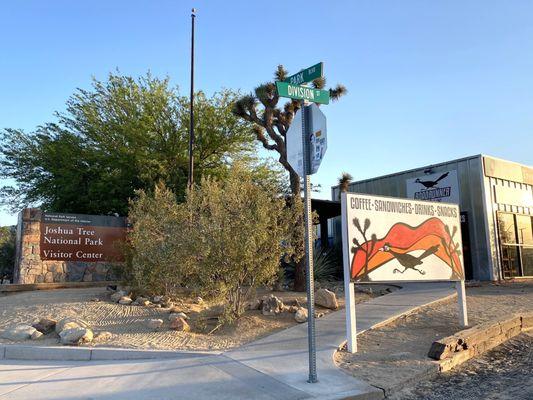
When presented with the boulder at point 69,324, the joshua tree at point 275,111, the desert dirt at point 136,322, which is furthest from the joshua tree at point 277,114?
the boulder at point 69,324

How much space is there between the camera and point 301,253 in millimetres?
11242

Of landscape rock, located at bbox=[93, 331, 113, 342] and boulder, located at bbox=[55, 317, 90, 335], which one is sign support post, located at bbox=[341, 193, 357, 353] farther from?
boulder, located at bbox=[55, 317, 90, 335]

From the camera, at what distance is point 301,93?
21.3 ft

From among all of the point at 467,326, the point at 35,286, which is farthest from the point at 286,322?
the point at 35,286

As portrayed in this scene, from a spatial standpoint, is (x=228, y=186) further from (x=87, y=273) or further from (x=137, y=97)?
(x=137, y=97)

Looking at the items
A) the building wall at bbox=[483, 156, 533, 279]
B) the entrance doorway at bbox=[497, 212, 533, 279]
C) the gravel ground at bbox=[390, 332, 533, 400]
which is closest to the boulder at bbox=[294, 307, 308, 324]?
the gravel ground at bbox=[390, 332, 533, 400]

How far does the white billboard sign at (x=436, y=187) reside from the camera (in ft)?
67.3

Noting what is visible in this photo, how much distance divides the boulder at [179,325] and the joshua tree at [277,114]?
221 inches

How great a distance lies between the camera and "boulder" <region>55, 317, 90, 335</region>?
8789 mm

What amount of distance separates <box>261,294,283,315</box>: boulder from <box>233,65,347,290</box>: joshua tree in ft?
11.8

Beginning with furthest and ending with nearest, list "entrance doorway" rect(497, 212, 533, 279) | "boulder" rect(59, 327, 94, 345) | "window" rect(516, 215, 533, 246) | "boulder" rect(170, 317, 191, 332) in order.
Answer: "window" rect(516, 215, 533, 246)
"entrance doorway" rect(497, 212, 533, 279)
"boulder" rect(170, 317, 191, 332)
"boulder" rect(59, 327, 94, 345)

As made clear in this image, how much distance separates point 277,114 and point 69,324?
836 cm

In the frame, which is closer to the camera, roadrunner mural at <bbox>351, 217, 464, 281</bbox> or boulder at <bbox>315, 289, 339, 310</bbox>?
roadrunner mural at <bbox>351, 217, 464, 281</bbox>

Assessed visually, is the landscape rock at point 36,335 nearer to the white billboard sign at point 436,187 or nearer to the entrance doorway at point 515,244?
the white billboard sign at point 436,187
